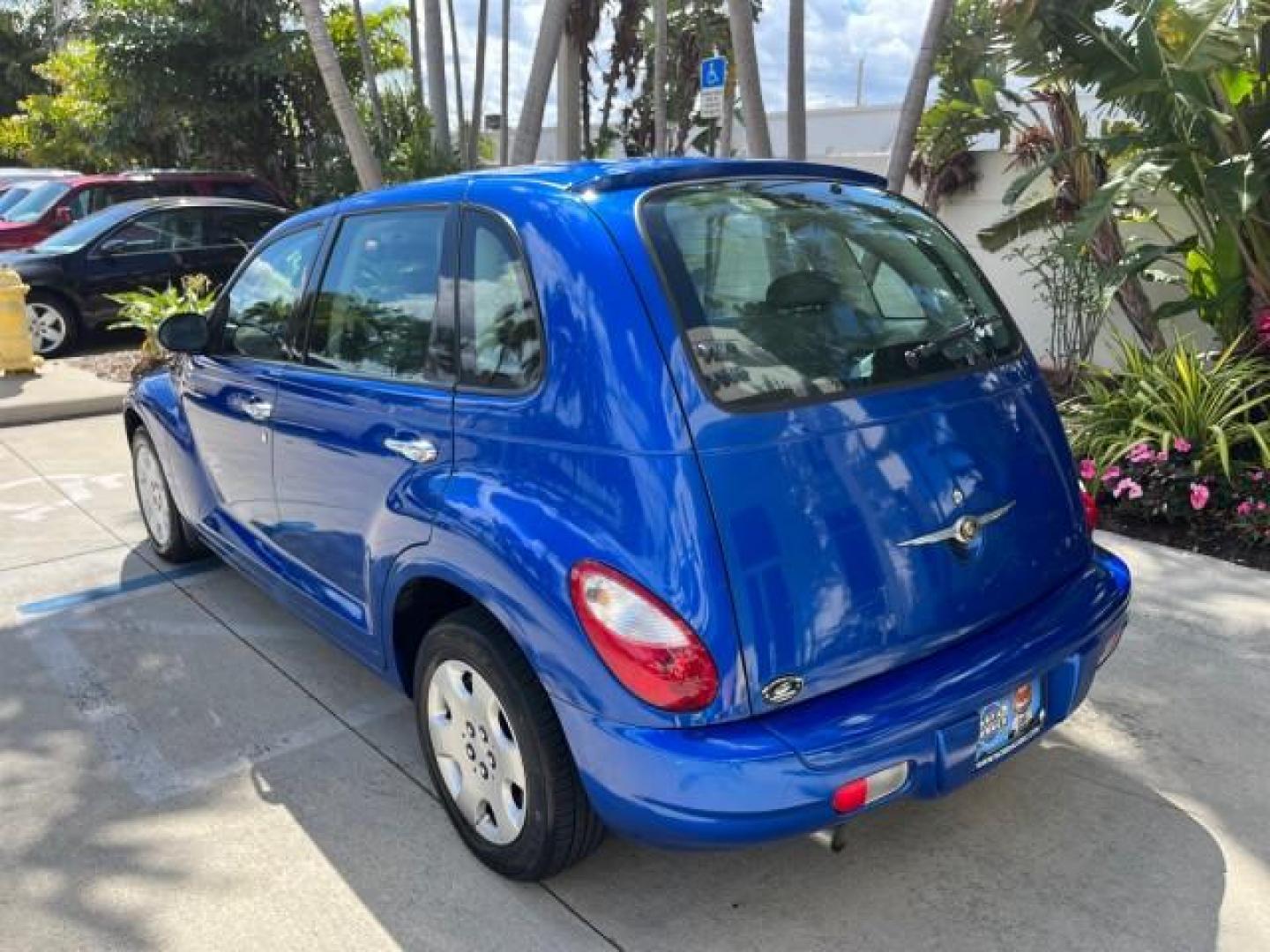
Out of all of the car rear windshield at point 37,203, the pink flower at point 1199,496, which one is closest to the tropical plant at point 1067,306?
the pink flower at point 1199,496

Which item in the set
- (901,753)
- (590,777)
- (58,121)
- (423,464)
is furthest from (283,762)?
(58,121)

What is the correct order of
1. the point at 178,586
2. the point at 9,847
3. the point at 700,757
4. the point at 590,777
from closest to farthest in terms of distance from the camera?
the point at 700,757, the point at 590,777, the point at 9,847, the point at 178,586

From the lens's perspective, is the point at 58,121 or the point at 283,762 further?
the point at 58,121

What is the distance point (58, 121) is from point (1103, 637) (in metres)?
24.6

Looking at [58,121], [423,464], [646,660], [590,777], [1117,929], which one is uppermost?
[58,121]

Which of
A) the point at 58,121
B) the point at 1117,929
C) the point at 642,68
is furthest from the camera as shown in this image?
the point at 58,121

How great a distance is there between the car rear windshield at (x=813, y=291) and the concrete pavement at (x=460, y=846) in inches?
50.0

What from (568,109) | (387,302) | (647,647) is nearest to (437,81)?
(568,109)

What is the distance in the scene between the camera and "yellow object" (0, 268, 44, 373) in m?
8.94

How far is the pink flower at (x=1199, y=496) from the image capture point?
16.1 ft

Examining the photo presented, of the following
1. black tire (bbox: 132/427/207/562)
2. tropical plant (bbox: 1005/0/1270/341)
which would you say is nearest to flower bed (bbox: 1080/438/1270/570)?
tropical plant (bbox: 1005/0/1270/341)

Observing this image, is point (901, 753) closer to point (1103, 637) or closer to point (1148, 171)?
point (1103, 637)

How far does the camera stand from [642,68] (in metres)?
18.6

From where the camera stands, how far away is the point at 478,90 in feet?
49.7
